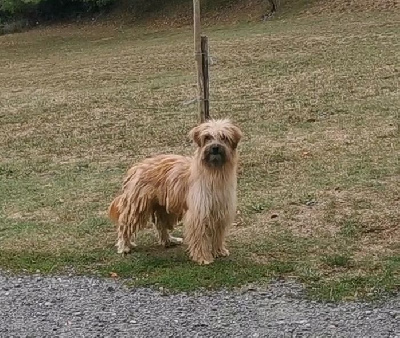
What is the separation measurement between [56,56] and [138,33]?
585 cm

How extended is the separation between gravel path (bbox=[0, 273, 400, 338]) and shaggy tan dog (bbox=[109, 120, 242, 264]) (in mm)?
768

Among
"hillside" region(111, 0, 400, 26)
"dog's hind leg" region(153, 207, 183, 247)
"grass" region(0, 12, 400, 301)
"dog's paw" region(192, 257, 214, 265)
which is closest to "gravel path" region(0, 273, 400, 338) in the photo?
"grass" region(0, 12, 400, 301)

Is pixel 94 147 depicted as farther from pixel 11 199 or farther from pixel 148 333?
pixel 148 333

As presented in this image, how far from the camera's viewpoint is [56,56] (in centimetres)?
2623

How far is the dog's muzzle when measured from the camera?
573 centimetres

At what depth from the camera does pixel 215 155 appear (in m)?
5.75

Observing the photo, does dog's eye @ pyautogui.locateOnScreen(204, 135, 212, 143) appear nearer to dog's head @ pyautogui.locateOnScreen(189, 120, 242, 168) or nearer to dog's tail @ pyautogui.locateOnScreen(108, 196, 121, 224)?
dog's head @ pyautogui.locateOnScreen(189, 120, 242, 168)

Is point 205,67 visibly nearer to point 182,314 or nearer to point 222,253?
point 222,253

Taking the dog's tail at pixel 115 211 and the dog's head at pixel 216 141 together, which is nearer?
the dog's head at pixel 216 141

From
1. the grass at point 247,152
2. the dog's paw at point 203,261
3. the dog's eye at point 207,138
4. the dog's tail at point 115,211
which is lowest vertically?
the grass at point 247,152

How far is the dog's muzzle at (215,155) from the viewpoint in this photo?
573cm

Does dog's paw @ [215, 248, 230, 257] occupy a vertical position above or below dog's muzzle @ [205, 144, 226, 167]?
below

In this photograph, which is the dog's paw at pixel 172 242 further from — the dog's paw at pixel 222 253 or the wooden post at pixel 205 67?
the wooden post at pixel 205 67

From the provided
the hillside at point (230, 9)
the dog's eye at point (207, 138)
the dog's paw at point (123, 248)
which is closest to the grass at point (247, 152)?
the dog's paw at point (123, 248)
